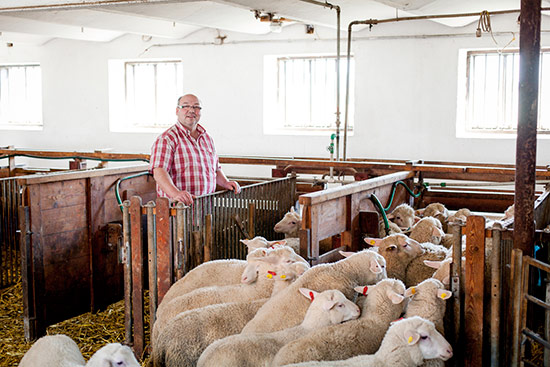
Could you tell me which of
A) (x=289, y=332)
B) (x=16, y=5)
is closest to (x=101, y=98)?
(x=16, y=5)

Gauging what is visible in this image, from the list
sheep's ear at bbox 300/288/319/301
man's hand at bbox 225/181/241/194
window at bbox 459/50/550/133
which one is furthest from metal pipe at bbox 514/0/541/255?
window at bbox 459/50/550/133

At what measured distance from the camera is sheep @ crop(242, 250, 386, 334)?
11.1ft

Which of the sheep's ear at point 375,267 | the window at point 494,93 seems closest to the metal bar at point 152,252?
the sheep's ear at point 375,267

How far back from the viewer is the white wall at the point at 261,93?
1028cm

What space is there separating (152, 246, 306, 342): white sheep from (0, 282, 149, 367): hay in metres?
0.87

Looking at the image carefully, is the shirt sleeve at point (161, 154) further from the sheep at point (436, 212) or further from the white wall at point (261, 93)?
the white wall at point (261, 93)

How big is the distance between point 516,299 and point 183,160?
2.78 meters

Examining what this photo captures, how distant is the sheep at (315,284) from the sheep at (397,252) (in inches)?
21.9

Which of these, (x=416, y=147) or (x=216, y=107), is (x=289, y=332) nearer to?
(x=416, y=147)

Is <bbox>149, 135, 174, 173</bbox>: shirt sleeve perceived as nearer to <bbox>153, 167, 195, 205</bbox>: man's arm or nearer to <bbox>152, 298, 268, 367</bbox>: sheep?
<bbox>153, 167, 195, 205</bbox>: man's arm

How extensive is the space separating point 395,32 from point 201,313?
7.80 meters

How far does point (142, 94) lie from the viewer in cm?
1312

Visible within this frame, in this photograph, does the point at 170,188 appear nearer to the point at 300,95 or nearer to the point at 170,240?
the point at 170,240

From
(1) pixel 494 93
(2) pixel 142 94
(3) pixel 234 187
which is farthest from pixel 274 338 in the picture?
(2) pixel 142 94
